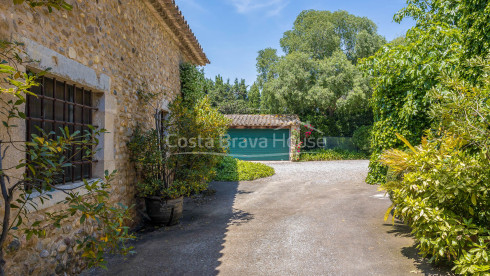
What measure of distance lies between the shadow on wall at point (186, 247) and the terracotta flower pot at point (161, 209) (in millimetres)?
156

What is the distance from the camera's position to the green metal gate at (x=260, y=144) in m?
18.4

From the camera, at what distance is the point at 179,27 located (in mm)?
6941

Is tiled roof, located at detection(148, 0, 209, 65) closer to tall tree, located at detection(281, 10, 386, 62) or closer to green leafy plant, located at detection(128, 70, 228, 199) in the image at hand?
green leafy plant, located at detection(128, 70, 228, 199)

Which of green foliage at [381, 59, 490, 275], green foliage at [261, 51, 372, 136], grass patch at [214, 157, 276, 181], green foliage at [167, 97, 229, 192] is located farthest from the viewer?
green foliage at [261, 51, 372, 136]

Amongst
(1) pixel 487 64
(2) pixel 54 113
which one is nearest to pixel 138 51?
(2) pixel 54 113

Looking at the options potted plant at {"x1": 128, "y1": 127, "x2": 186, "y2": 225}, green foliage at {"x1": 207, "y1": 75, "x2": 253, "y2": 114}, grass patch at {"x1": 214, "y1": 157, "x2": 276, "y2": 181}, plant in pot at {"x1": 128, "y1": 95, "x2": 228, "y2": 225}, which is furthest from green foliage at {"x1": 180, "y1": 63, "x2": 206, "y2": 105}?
green foliage at {"x1": 207, "y1": 75, "x2": 253, "y2": 114}

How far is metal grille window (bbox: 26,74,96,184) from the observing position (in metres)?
3.09

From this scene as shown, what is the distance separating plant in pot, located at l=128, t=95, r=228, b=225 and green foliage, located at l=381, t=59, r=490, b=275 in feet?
11.4

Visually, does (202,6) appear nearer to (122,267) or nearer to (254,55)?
(122,267)

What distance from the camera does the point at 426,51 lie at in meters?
6.23

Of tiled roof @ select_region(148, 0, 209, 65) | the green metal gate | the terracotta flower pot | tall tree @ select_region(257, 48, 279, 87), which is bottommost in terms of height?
the terracotta flower pot

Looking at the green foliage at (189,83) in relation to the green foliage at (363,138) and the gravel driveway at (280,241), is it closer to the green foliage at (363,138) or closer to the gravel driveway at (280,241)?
the gravel driveway at (280,241)

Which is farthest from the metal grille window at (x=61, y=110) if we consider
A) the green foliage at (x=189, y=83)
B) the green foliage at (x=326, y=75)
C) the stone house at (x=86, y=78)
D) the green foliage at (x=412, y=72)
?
the green foliage at (x=326, y=75)

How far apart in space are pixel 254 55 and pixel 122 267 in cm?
2871
